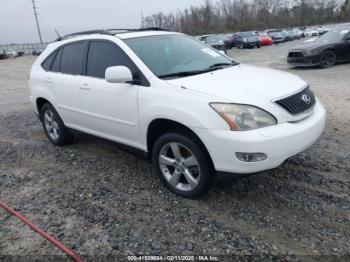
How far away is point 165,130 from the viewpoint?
12.6ft

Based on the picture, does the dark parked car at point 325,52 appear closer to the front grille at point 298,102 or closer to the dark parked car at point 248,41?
the front grille at point 298,102

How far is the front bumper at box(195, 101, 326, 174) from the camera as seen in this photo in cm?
311

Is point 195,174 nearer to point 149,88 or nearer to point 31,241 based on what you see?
point 149,88

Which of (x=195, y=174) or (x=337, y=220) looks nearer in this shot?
(x=337, y=220)

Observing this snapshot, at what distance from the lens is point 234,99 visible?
3.25m

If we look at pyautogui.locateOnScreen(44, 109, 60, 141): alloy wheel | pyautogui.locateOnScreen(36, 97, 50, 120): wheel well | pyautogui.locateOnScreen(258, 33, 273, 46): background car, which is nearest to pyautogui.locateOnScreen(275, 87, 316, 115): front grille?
pyautogui.locateOnScreen(44, 109, 60, 141): alloy wheel

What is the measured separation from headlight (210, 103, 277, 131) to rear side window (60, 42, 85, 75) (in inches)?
94.8

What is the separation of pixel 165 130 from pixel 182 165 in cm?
43

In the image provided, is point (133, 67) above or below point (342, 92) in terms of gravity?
above

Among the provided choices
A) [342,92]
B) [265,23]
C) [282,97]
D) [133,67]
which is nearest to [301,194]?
[282,97]

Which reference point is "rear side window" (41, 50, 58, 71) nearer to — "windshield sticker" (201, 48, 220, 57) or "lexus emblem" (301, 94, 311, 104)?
"windshield sticker" (201, 48, 220, 57)

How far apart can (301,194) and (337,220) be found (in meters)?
0.53

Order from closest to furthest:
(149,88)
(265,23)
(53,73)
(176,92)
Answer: (176,92) → (149,88) → (53,73) → (265,23)

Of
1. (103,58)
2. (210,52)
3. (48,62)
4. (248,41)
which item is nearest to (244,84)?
(210,52)
